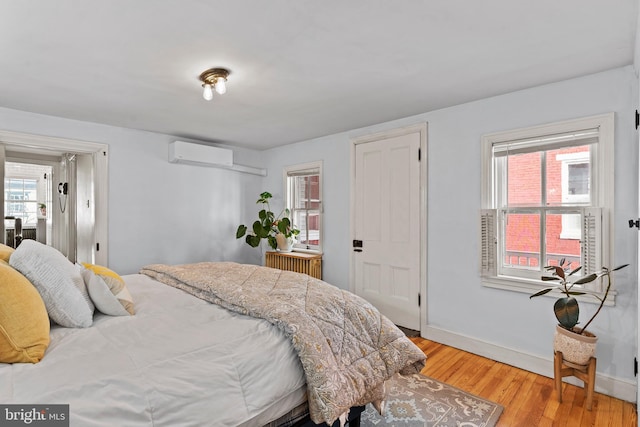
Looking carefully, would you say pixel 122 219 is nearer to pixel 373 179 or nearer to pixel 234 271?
pixel 234 271

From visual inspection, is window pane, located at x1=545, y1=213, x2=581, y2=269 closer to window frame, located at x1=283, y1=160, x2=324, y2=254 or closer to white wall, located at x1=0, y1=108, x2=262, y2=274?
window frame, located at x1=283, y1=160, x2=324, y2=254

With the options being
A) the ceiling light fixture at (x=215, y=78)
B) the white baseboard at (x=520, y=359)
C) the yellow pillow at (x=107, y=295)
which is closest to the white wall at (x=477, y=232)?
the white baseboard at (x=520, y=359)

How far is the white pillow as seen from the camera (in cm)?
140

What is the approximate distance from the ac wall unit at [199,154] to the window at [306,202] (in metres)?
0.90

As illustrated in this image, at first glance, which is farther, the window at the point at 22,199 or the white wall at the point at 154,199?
the window at the point at 22,199

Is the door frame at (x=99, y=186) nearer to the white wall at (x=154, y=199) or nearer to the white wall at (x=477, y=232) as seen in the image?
the white wall at (x=154, y=199)

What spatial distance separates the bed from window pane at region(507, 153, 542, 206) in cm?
233

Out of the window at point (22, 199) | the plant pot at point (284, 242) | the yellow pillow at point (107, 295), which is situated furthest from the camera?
the window at point (22, 199)

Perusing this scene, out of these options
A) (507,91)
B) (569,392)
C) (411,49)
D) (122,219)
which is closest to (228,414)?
(411,49)

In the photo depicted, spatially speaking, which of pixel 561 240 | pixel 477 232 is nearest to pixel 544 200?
pixel 561 240

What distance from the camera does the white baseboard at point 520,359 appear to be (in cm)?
225

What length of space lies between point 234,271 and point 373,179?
2.01 metres

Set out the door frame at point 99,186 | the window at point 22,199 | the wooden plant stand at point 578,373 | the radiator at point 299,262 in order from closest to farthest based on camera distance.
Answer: the wooden plant stand at point 578,373, the door frame at point 99,186, the radiator at point 299,262, the window at point 22,199

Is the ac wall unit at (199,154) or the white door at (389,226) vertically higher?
the ac wall unit at (199,154)
